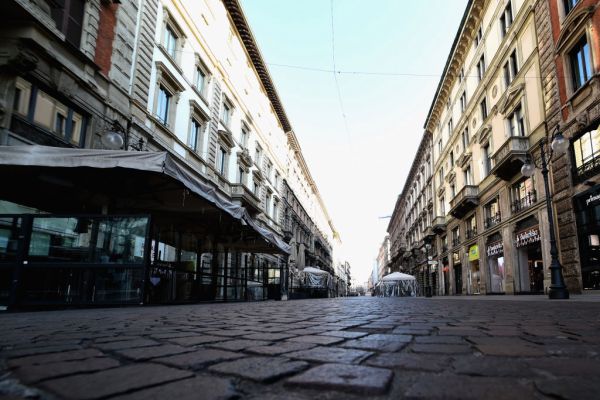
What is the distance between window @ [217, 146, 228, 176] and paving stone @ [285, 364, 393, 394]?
20826mm

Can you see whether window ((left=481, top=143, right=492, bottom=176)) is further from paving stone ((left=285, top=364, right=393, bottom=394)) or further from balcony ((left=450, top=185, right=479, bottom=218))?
paving stone ((left=285, top=364, right=393, bottom=394))

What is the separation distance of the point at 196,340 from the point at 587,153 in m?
15.3

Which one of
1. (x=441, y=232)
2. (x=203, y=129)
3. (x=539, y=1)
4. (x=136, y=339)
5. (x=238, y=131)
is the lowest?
(x=136, y=339)

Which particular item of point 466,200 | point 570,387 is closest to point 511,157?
point 466,200

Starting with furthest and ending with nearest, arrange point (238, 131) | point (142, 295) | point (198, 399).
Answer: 1. point (238, 131)
2. point (142, 295)
3. point (198, 399)

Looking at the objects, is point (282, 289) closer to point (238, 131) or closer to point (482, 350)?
point (238, 131)

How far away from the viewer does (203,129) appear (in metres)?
20.3

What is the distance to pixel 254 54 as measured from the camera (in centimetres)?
2934

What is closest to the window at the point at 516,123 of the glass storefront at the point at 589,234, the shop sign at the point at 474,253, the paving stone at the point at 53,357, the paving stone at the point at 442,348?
the glass storefront at the point at 589,234

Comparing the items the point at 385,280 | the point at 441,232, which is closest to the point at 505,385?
the point at 385,280

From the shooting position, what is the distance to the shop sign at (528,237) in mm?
17470

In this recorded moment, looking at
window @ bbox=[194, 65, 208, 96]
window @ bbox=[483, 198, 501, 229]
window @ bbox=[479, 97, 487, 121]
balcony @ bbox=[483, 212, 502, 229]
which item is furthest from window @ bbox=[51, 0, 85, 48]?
window @ bbox=[479, 97, 487, 121]

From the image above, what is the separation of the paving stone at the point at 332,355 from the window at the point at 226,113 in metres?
22.0

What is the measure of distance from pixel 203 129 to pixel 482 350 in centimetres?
1927
